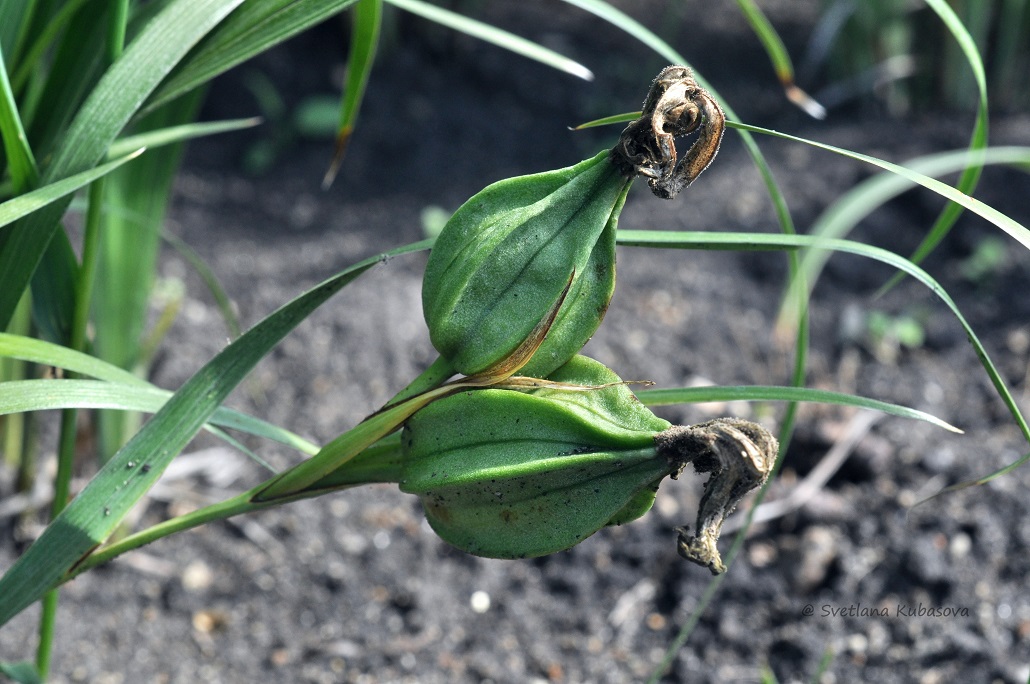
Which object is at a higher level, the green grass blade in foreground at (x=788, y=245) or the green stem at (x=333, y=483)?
the green grass blade in foreground at (x=788, y=245)

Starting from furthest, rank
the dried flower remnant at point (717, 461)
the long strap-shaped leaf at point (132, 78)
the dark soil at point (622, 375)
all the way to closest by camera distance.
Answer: the dark soil at point (622, 375) → the long strap-shaped leaf at point (132, 78) → the dried flower remnant at point (717, 461)

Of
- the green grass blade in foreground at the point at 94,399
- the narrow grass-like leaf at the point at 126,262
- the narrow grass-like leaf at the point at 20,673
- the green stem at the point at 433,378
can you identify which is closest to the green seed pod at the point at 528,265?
the green stem at the point at 433,378

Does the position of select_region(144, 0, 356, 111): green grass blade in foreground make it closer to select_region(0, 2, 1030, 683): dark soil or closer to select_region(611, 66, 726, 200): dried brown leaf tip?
select_region(611, 66, 726, 200): dried brown leaf tip

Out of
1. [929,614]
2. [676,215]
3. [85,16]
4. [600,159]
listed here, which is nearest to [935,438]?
[929,614]

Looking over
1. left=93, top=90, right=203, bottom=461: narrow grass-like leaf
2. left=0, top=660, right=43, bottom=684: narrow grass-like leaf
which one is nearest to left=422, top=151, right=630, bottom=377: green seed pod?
left=0, top=660, right=43, bottom=684: narrow grass-like leaf

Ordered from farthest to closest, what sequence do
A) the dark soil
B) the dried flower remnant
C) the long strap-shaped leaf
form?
1. the dark soil
2. the long strap-shaped leaf
3. the dried flower remnant

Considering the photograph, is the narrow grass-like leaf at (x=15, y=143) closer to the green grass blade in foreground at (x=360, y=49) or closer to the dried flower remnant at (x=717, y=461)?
the green grass blade in foreground at (x=360, y=49)
